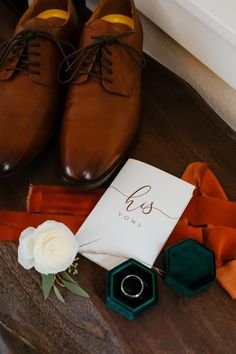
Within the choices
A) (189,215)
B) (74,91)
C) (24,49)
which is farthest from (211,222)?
(24,49)

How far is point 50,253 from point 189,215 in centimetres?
19

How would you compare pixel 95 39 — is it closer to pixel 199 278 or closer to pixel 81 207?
pixel 81 207

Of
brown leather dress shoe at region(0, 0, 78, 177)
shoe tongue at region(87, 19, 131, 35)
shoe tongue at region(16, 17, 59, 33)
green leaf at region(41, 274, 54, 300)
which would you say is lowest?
green leaf at region(41, 274, 54, 300)

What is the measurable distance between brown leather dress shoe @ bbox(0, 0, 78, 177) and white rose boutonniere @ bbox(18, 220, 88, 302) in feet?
0.38

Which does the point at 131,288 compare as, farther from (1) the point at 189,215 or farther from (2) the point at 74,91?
(2) the point at 74,91

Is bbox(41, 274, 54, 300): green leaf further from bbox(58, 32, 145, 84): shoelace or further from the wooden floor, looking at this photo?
bbox(58, 32, 145, 84): shoelace

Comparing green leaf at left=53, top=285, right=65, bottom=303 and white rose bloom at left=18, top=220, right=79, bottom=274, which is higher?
white rose bloom at left=18, top=220, right=79, bottom=274

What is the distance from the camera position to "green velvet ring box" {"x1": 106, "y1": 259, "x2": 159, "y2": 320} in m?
0.48

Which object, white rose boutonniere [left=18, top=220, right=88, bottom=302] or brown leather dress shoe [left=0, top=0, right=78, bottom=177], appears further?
brown leather dress shoe [left=0, top=0, right=78, bottom=177]

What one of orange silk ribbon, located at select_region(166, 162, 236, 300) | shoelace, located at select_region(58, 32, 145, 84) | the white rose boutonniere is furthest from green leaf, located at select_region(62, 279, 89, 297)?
shoelace, located at select_region(58, 32, 145, 84)

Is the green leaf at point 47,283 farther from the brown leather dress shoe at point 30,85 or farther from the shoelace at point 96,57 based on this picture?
the shoelace at point 96,57

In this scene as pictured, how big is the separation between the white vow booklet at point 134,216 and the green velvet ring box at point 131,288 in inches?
0.9

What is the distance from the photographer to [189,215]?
57 cm

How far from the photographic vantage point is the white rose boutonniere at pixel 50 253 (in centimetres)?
47
